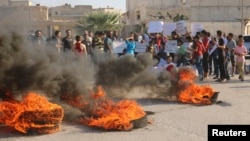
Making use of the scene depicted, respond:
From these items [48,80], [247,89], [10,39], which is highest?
[10,39]

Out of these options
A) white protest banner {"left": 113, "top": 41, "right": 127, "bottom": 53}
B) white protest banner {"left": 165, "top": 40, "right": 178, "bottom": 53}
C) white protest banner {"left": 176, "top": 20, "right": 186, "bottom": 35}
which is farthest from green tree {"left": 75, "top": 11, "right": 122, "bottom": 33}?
white protest banner {"left": 165, "top": 40, "right": 178, "bottom": 53}

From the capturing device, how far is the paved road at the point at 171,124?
638 centimetres

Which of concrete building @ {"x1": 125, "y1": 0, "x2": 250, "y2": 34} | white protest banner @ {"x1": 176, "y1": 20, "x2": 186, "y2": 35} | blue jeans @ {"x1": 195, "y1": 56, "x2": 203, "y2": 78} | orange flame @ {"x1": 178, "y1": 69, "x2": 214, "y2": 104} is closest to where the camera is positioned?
orange flame @ {"x1": 178, "y1": 69, "x2": 214, "y2": 104}

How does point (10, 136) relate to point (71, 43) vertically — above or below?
below

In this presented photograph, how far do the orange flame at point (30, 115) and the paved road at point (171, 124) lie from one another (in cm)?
14

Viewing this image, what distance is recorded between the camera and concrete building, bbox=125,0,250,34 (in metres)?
51.3

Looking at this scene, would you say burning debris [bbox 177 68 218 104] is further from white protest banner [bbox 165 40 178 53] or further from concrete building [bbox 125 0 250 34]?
concrete building [bbox 125 0 250 34]

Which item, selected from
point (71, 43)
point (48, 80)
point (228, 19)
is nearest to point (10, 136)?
point (48, 80)

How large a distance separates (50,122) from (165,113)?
248 cm

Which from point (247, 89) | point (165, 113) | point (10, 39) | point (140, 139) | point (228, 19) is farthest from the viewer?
point (228, 19)

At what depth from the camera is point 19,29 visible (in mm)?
7055

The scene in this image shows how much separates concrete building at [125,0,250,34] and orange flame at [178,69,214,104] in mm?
35563

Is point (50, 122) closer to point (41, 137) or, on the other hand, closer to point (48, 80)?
point (41, 137)

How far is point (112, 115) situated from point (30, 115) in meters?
1.27
